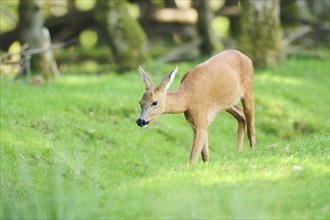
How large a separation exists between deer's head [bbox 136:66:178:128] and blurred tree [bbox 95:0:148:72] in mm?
10368

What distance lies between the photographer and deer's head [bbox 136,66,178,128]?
1106 centimetres

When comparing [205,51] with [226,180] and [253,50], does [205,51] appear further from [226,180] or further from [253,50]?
[226,180]

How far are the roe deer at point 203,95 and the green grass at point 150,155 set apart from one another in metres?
0.59

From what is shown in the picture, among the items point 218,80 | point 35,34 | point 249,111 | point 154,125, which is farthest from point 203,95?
point 35,34

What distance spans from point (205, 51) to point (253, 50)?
2.96 meters

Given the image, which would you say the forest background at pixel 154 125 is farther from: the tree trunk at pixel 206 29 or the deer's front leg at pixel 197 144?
the deer's front leg at pixel 197 144

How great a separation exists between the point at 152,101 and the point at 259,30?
1106cm

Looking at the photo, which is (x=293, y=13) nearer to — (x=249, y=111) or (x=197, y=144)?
(x=249, y=111)

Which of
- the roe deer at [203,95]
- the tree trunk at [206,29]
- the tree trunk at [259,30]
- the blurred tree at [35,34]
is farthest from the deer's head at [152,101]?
the tree trunk at [206,29]

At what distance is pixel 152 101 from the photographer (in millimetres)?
11188

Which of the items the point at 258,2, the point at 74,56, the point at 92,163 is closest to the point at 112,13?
the point at 258,2

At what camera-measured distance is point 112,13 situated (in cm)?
2166

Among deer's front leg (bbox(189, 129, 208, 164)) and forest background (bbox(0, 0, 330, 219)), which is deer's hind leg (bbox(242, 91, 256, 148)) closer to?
forest background (bbox(0, 0, 330, 219))

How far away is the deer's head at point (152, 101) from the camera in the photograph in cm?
1106
